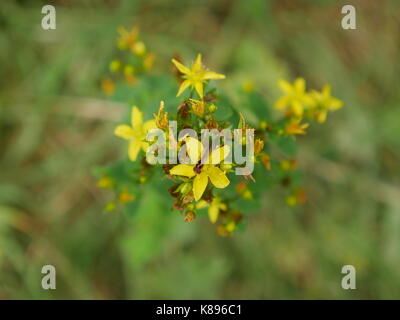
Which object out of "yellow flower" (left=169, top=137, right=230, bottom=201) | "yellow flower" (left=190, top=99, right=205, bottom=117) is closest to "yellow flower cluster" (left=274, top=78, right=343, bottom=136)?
"yellow flower" (left=190, top=99, right=205, bottom=117)

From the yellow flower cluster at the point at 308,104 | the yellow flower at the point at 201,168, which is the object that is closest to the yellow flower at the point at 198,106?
the yellow flower at the point at 201,168

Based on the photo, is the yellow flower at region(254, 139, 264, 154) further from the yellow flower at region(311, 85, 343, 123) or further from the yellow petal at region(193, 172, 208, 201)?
the yellow flower at region(311, 85, 343, 123)

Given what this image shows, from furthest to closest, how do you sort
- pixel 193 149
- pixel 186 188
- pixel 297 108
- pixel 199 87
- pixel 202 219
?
pixel 202 219
pixel 297 108
pixel 199 87
pixel 186 188
pixel 193 149

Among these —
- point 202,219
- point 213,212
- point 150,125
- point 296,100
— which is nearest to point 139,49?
point 150,125

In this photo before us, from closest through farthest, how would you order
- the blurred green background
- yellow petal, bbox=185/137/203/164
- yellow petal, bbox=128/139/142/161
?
1. yellow petal, bbox=185/137/203/164
2. yellow petal, bbox=128/139/142/161
3. the blurred green background

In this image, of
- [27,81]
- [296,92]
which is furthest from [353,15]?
[27,81]

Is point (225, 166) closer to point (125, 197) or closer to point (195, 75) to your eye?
point (195, 75)

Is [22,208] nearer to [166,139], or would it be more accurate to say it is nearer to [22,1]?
[22,1]
